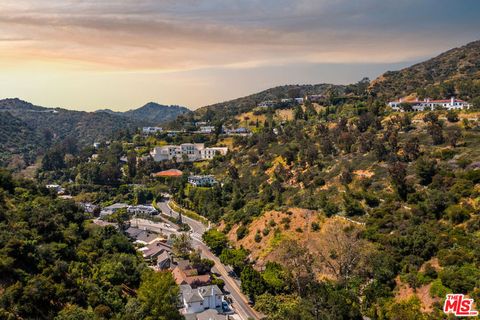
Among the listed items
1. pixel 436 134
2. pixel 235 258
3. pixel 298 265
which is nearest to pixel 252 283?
pixel 298 265

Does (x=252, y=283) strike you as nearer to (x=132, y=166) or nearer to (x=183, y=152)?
(x=132, y=166)

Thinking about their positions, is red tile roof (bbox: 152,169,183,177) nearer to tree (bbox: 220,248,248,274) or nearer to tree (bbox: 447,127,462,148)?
tree (bbox: 220,248,248,274)

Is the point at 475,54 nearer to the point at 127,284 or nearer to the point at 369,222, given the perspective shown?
the point at 369,222

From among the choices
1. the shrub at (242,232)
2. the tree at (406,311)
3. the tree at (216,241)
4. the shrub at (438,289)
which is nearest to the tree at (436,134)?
the shrub at (438,289)

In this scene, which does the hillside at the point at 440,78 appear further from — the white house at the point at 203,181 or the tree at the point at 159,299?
the tree at the point at 159,299

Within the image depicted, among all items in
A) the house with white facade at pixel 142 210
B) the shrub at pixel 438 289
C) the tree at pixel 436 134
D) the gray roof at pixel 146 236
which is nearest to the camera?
the shrub at pixel 438 289
